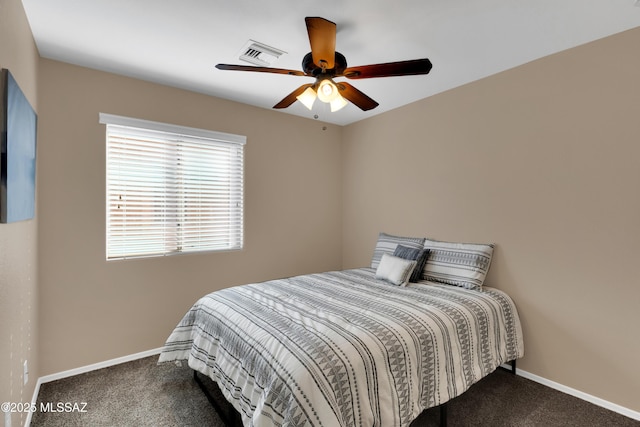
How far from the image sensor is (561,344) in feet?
7.78

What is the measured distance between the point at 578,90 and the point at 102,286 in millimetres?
4088

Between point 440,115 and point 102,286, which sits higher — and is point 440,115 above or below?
above

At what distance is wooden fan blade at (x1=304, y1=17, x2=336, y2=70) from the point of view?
4.98 ft

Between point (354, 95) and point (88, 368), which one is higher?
point (354, 95)

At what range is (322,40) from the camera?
5.39 ft

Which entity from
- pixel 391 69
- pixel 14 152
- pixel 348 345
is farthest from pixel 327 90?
pixel 14 152

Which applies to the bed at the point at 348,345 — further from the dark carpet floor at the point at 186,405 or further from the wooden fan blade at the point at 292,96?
the wooden fan blade at the point at 292,96

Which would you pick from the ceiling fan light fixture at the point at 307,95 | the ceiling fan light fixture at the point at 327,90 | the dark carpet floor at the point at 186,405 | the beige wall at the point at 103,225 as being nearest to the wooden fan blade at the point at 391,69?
the ceiling fan light fixture at the point at 327,90

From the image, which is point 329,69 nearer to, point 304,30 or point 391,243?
point 304,30

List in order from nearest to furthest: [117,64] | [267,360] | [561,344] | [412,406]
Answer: [267,360]
[412,406]
[561,344]
[117,64]

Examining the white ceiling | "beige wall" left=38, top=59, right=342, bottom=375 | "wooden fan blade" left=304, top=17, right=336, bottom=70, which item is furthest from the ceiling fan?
"beige wall" left=38, top=59, right=342, bottom=375

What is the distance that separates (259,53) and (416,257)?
7.15 feet

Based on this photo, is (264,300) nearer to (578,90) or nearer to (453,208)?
(453,208)

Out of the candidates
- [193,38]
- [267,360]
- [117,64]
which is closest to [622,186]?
[267,360]
